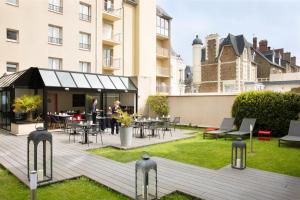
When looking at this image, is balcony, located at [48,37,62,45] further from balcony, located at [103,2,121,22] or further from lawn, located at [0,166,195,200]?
lawn, located at [0,166,195,200]

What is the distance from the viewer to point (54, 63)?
2034 cm

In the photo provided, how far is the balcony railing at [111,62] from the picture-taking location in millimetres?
24281

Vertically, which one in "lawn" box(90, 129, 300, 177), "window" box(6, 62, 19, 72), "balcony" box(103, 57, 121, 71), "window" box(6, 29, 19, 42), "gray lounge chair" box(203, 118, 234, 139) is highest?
"window" box(6, 29, 19, 42)

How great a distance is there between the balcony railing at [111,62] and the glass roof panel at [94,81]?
5.74 meters

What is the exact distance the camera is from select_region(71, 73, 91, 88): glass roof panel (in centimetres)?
1684

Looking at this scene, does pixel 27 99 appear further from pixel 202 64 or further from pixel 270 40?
pixel 270 40

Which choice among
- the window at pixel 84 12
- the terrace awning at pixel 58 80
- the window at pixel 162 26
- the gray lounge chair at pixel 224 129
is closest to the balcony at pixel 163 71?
the window at pixel 162 26

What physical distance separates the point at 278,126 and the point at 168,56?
1893 cm

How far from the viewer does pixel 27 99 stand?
14297 mm

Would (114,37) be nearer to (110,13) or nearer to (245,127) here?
(110,13)

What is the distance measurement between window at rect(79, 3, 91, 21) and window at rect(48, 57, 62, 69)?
14.0 ft

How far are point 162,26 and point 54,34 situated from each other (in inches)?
560

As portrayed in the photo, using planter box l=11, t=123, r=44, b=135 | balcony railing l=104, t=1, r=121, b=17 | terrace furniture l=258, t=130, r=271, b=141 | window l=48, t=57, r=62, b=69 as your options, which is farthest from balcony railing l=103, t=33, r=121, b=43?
terrace furniture l=258, t=130, r=271, b=141

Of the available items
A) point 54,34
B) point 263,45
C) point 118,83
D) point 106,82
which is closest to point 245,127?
point 118,83
